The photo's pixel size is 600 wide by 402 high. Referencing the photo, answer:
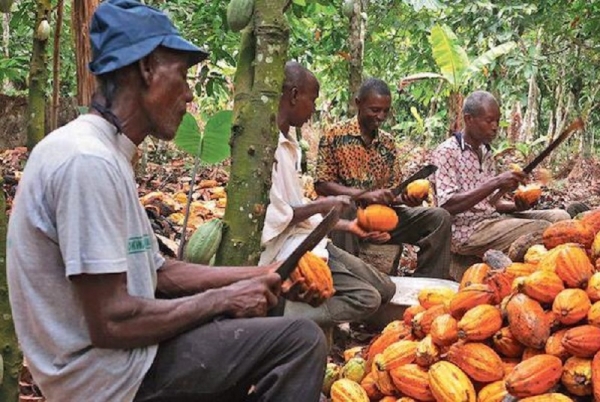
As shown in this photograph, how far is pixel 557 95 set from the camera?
12.0 meters

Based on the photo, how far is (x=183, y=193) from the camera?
6254mm

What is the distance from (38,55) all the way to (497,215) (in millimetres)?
3155

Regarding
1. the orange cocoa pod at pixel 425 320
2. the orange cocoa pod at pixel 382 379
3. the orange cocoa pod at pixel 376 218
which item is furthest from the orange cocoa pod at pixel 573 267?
the orange cocoa pod at pixel 376 218

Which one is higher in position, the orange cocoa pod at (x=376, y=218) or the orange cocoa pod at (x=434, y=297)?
the orange cocoa pod at (x=376, y=218)

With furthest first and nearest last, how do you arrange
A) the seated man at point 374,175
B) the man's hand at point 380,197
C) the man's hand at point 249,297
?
the seated man at point 374,175 → the man's hand at point 380,197 → the man's hand at point 249,297

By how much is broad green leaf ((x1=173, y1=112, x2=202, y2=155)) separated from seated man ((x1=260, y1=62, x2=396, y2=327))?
50cm

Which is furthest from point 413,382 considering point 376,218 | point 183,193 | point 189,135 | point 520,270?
point 183,193

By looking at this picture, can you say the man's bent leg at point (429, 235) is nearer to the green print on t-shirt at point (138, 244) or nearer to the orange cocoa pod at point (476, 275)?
the orange cocoa pod at point (476, 275)

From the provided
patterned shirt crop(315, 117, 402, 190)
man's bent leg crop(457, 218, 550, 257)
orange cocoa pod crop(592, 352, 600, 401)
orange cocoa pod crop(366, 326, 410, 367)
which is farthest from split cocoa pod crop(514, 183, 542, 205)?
orange cocoa pod crop(592, 352, 600, 401)

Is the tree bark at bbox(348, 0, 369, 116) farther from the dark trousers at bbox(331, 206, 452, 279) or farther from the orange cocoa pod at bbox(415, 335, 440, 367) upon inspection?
the orange cocoa pod at bbox(415, 335, 440, 367)

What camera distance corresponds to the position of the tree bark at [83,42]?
352cm

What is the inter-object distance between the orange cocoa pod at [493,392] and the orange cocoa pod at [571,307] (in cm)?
31

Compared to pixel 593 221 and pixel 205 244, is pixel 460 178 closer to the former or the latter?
pixel 593 221

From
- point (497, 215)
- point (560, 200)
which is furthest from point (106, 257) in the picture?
point (560, 200)
